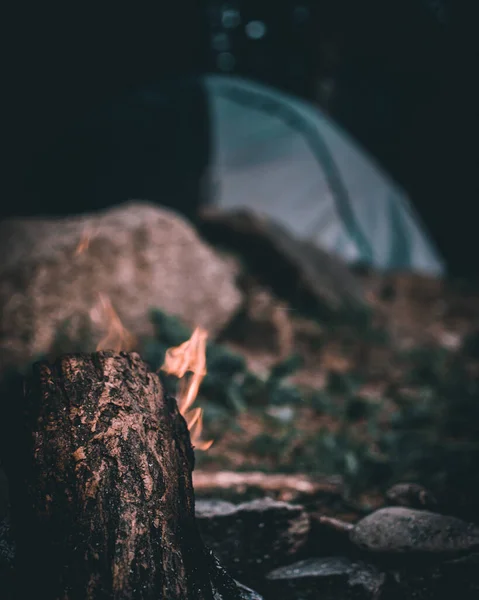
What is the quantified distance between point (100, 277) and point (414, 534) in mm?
2924

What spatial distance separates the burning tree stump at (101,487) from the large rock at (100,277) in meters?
2.09

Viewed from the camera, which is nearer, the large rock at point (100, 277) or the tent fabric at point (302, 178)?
the large rock at point (100, 277)

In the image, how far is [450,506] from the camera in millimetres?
1708

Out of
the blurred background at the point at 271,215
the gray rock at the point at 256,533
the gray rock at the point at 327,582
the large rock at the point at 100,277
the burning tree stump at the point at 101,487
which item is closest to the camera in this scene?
the burning tree stump at the point at 101,487

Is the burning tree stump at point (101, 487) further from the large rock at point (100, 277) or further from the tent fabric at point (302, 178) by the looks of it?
the tent fabric at point (302, 178)

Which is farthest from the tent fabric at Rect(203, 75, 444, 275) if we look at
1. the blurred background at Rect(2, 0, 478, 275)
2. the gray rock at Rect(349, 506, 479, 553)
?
the gray rock at Rect(349, 506, 479, 553)

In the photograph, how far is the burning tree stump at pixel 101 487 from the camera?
0.98 metres

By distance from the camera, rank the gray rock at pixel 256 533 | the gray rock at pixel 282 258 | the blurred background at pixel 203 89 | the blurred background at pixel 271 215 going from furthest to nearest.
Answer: the blurred background at pixel 203 89 → the gray rock at pixel 282 258 → the blurred background at pixel 271 215 → the gray rock at pixel 256 533

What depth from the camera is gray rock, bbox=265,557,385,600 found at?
1253mm

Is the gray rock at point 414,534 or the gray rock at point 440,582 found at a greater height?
the gray rock at point 414,534

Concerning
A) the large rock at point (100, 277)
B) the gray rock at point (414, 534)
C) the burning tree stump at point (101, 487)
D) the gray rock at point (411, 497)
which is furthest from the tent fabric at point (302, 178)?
the burning tree stump at point (101, 487)

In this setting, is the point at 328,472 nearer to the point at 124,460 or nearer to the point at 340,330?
the point at 124,460

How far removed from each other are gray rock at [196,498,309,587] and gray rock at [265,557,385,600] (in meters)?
0.08

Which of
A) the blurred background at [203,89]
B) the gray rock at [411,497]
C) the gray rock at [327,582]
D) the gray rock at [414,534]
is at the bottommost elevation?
the gray rock at [411,497]
